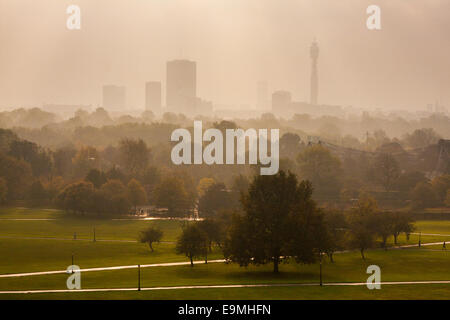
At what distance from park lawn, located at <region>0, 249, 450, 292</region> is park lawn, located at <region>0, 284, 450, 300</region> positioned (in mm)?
3087

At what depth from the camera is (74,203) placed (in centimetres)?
9088

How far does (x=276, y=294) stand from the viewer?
1694 inches

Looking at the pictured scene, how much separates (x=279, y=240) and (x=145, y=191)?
184ft

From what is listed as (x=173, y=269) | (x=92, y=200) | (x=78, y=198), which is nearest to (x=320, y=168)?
(x=92, y=200)

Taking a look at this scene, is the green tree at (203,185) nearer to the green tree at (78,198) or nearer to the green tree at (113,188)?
the green tree at (113,188)

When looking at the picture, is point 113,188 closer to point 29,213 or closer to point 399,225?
point 29,213

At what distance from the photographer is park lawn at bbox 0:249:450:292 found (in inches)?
1886

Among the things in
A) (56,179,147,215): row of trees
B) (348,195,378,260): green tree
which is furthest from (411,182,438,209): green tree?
(56,179,147,215): row of trees

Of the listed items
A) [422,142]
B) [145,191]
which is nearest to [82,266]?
[145,191]

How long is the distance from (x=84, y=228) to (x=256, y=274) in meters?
34.4

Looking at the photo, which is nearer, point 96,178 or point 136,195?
point 136,195

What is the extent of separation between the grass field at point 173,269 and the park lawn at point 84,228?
4.4 inches
